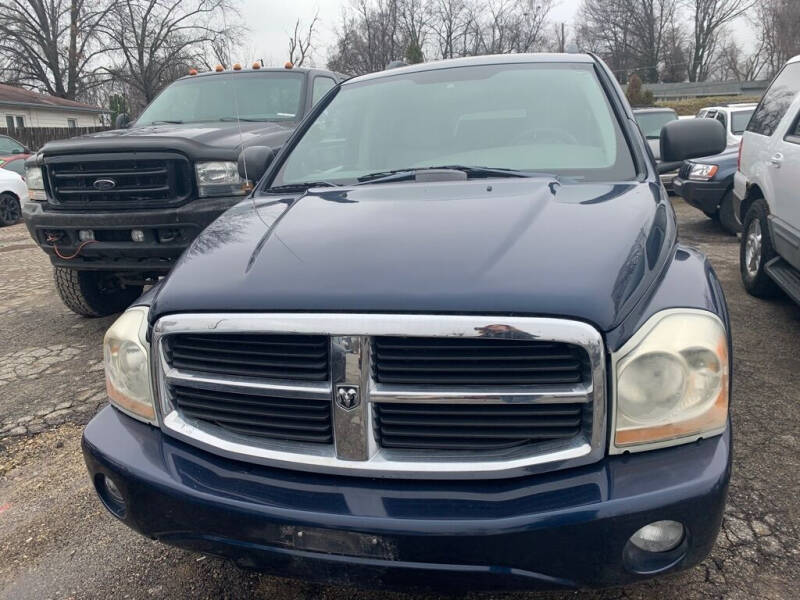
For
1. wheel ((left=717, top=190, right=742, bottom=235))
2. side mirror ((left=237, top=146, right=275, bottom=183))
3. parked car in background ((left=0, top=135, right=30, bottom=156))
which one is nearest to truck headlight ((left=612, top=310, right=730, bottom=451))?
side mirror ((left=237, top=146, right=275, bottom=183))

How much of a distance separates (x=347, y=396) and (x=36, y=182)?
4.01 meters

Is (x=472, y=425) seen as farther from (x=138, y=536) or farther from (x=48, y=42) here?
(x=48, y=42)

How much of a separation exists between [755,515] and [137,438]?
2.16 metres

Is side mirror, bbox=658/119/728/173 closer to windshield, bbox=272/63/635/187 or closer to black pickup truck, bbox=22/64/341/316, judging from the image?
→ windshield, bbox=272/63/635/187

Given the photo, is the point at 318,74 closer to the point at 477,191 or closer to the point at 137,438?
the point at 477,191

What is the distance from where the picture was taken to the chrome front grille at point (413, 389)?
1.56 metres

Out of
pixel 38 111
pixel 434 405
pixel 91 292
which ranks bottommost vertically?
pixel 91 292

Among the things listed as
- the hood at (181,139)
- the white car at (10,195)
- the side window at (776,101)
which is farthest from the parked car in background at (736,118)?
the white car at (10,195)

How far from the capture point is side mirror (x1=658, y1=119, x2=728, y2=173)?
3.00m

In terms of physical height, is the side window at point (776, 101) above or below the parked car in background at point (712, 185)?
above

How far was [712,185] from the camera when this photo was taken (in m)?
7.82

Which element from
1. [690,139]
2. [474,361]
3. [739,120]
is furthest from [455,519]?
[739,120]

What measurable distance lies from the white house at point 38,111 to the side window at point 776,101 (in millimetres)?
33071

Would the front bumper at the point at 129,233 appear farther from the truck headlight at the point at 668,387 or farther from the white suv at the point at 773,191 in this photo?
the white suv at the point at 773,191
